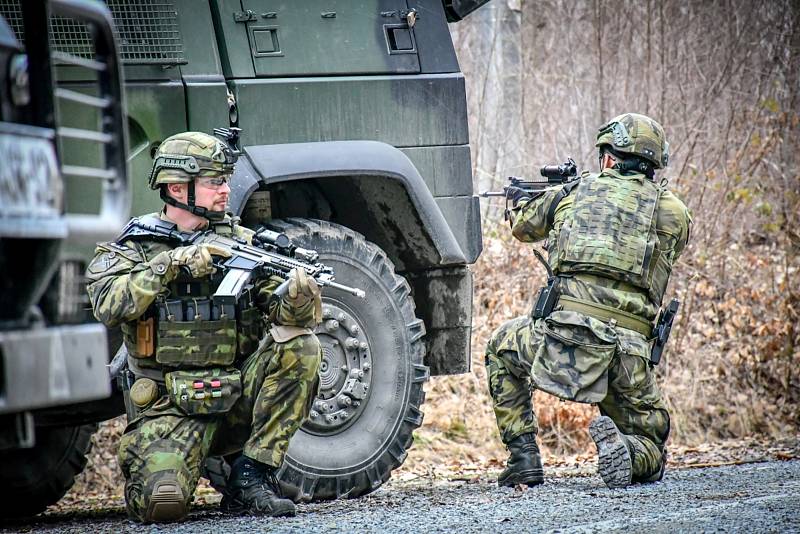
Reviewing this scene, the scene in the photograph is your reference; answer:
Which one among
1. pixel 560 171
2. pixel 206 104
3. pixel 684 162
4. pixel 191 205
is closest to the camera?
pixel 191 205

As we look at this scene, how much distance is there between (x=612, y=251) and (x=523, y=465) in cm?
105

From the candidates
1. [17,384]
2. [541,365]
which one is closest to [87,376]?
[17,384]

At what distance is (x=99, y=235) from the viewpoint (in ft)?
10.1

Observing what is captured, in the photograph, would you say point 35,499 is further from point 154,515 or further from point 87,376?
point 87,376

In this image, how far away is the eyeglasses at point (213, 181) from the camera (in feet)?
16.7

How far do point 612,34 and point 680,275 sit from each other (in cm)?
297

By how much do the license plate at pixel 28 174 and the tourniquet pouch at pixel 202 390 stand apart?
2.20m

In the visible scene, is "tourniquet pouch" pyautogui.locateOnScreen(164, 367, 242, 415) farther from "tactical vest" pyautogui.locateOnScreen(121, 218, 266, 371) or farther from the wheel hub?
the wheel hub

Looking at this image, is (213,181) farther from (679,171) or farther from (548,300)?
(679,171)

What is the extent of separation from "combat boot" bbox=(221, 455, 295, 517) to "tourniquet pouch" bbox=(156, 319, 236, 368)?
1.39 ft

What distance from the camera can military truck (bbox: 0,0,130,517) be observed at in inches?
112

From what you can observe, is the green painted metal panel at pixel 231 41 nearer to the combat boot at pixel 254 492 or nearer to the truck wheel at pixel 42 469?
the combat boot at pixel 254 492

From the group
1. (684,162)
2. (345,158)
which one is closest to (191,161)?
(345,158)

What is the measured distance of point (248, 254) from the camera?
509 centimetres
